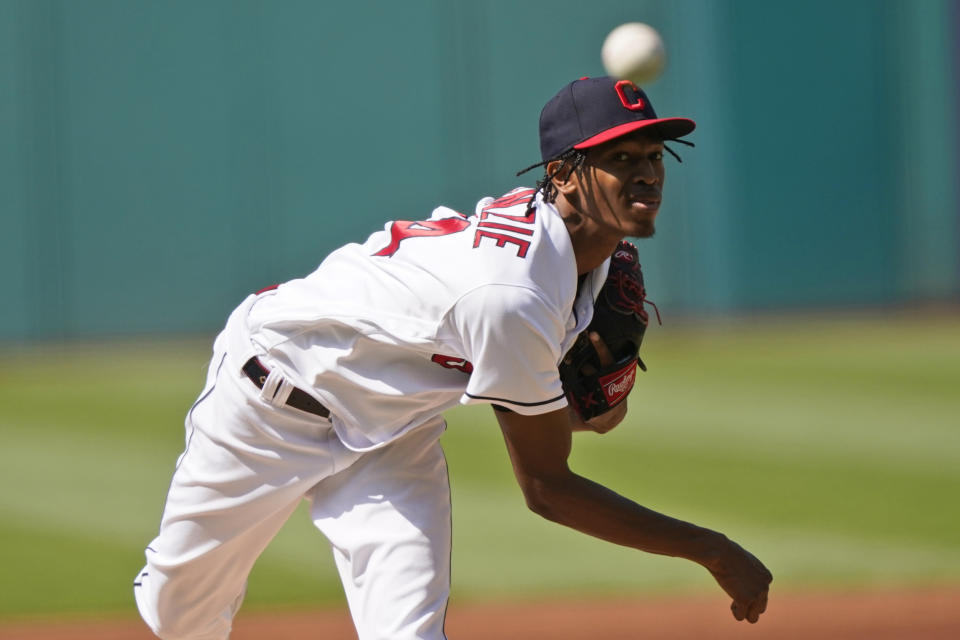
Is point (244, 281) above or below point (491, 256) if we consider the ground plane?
below

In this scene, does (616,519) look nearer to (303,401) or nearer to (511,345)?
(511,345)

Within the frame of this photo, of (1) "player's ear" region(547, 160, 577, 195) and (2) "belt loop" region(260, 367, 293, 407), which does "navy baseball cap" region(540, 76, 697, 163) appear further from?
(2) "belt loop" region(260, 367, 293, 407)

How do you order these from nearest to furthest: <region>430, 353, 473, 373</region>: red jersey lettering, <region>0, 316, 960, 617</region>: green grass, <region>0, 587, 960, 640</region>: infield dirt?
1. <region>430, 353, 473, 373</region>: red jersey lettering
2. <region>0, 587, 960, 640</region>: infield dirt
3. <region>0, 316, 960, 617</region>: green grass

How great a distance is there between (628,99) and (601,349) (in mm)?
697

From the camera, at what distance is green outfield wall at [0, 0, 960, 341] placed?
14.6 m

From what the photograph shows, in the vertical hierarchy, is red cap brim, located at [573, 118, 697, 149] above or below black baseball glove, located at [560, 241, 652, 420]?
above

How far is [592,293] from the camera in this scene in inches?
127

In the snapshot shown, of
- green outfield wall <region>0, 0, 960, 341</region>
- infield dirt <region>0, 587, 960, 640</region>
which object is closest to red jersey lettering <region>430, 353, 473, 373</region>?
infield dirt <region>0, 587, 960, 640</region>

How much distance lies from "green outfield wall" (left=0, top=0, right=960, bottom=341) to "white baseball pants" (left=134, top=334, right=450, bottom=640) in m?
11.3

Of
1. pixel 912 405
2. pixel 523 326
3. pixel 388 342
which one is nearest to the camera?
pixel 523 326

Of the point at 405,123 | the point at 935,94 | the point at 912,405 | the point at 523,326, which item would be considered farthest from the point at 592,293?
the point at 935,94

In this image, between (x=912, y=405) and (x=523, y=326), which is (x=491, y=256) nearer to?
(x=523, y=326)

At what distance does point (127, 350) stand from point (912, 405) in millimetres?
8841

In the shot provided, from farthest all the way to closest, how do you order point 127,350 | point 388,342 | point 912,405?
1. point 127,350
2. point 912,405
3. point 388,342
